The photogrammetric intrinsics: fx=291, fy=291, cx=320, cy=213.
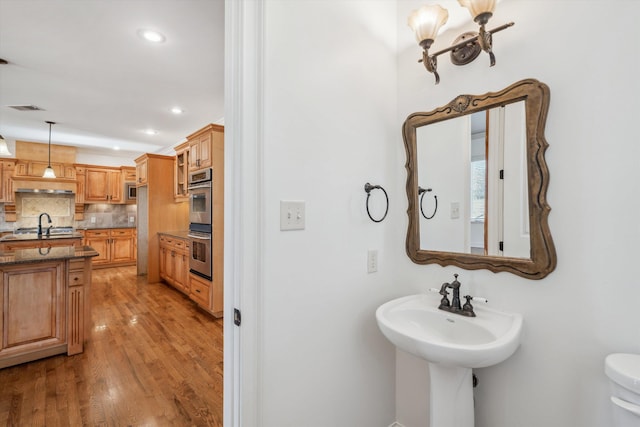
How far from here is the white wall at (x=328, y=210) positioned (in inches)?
45.7

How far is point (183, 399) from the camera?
2037 millimetres

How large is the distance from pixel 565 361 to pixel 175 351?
114 inches

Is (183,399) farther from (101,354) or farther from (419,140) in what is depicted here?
(419,140)

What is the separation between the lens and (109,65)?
2799 mm

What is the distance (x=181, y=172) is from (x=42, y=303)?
9.09ft

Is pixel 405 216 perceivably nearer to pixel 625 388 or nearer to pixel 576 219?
pixel 576 219

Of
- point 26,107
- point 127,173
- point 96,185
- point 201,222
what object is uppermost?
point 26,107

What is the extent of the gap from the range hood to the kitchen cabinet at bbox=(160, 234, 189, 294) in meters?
2.56

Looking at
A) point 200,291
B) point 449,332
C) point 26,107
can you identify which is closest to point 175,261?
point 200,291

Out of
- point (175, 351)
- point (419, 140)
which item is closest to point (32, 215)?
point (175, 351)

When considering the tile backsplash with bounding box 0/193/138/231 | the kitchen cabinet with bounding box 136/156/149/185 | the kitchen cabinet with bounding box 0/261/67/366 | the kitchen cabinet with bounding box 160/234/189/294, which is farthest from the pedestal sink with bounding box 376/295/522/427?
the tile backsplash with bounding box 0/193/138/231

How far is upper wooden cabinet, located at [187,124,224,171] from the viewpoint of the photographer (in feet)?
11.7

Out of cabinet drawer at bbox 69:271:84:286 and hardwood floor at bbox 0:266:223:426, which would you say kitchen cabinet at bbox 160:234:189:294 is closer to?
hardwood floor at bbox 0:266:223:426

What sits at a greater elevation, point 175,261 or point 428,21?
point 428,21
